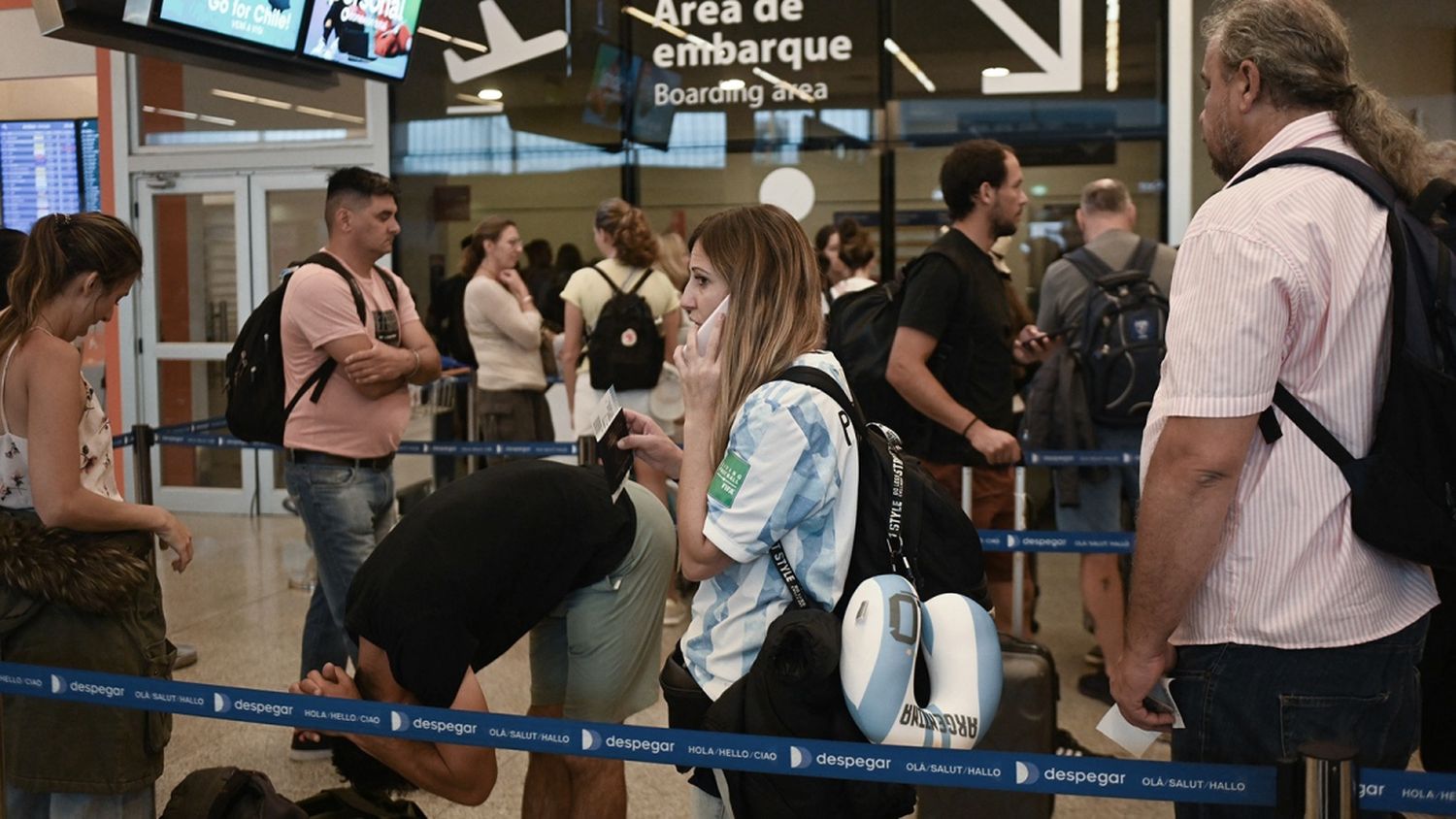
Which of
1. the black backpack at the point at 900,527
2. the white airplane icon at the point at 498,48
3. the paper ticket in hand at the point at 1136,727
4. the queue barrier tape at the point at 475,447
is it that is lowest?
the paper ticket in hand at the point at 1136,727

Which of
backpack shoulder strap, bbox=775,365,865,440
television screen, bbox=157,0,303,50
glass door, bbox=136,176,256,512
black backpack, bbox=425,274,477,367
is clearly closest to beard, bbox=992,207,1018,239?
backpack shoulder strap, bbox=775,365,865,440

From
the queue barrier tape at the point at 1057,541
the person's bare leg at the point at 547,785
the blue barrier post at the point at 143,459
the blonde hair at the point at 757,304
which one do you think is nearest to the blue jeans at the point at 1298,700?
the blonde hair at the point at 757,304

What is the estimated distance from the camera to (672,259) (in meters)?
6.79

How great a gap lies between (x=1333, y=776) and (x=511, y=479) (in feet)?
5.51

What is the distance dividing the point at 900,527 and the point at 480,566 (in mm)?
939

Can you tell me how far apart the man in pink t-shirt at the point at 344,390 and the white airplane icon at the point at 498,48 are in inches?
199

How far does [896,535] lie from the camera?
7.42 feet

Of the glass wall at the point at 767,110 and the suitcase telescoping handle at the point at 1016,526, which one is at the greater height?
the glass wall at the point at 767,110

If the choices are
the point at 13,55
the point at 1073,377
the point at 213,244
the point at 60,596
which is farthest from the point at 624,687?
the point at 13,55

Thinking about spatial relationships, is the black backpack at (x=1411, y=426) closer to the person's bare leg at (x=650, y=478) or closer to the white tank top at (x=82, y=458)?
the white tank top at (x=82, y=458)

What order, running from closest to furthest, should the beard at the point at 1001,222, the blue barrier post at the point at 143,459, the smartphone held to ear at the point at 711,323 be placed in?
the smartphone held to ear at the point at 711,323 < the beard at the point at 1001,222 < the blue barrier post at the point at 143,459

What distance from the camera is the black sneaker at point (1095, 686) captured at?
5.02 m

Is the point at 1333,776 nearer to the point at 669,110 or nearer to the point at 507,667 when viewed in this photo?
the point at 507,667

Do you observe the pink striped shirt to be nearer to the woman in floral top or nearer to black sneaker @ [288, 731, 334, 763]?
the woman in floral top
